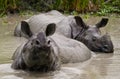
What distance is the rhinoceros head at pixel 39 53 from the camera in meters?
6.82

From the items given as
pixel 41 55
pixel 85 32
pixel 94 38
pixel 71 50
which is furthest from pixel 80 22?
pixel 41 55

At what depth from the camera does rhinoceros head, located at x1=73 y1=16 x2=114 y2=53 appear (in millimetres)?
9992

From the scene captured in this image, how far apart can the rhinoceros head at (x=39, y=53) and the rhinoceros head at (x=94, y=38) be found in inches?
104

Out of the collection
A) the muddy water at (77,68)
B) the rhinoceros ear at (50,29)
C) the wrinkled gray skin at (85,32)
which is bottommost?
the muddy water at (77,68)

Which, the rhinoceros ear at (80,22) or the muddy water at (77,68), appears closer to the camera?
the muddy water at (77,68)

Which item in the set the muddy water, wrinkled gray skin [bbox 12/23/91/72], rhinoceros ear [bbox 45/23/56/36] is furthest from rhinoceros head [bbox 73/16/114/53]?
rhinoceros ear [bbox 45/23/56/36]

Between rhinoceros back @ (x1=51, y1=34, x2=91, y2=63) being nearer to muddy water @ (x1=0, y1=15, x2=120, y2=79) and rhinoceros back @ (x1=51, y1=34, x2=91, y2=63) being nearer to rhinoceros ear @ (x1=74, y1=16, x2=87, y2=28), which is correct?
muddy water @ (x1=0, y1=15, x2=120, y2=79)

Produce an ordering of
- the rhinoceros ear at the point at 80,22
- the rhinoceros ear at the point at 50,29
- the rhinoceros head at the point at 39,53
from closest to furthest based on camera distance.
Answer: the rhinoceros head at the point at 39,53
the rhinoceros ear at the point at 50,29
the rhinoceros ear at the point at 80,22

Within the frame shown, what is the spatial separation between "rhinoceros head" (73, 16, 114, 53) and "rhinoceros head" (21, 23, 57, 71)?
264 centimetres

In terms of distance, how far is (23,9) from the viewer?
58.7 ft

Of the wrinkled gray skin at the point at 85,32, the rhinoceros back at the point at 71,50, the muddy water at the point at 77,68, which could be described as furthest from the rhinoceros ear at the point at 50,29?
the wrinkled gray skin at the point at 85,32

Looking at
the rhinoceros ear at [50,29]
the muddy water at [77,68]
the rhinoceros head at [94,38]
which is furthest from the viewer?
the rhinoceros head at [94,38]

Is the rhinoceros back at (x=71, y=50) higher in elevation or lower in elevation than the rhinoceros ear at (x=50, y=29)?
lower

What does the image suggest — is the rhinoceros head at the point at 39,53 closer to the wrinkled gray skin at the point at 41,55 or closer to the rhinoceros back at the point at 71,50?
the wrinkled gray skin at the point at 41,55
